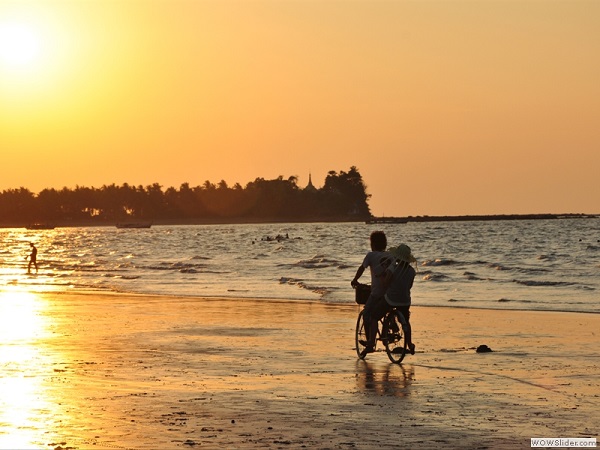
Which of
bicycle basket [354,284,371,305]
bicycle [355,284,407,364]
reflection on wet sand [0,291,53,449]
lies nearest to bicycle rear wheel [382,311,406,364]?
bicycle [355,284,407,364]

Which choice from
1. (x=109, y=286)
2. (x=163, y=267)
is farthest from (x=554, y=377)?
(x=163, y=267)

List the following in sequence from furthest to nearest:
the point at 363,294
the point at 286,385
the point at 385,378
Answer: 1. the point at 363,294
2. the point at 385,378
3. the point at 286,385

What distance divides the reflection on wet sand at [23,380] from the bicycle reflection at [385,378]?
4465mm

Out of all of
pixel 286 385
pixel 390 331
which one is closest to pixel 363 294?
pixel 390 331

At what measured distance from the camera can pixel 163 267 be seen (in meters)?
69.1

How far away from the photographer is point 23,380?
14.8 meters

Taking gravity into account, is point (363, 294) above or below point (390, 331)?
above

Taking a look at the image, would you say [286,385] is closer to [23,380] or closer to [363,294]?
[363,294]

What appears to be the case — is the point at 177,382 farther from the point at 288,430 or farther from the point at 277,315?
the point at 277,315

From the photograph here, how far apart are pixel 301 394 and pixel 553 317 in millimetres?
15389

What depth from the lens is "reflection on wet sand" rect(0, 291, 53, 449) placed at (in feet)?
35.8

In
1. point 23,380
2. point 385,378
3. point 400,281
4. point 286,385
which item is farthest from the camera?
point 400,281

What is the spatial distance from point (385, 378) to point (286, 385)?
1747 millimetres

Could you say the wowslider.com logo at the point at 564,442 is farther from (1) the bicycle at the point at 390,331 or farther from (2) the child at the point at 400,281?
(1) the bicycle at the point at 390,331
